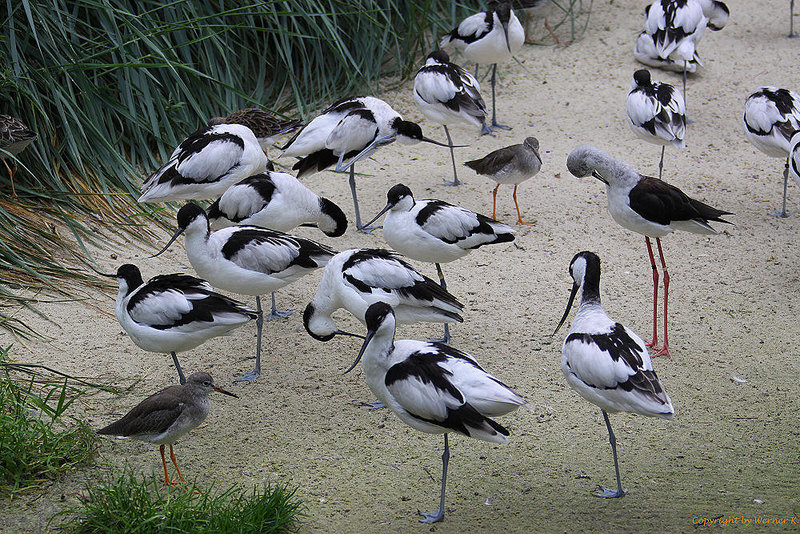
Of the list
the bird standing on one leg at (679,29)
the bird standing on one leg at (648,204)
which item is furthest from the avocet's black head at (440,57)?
the bird standing on one leg at (648,204)

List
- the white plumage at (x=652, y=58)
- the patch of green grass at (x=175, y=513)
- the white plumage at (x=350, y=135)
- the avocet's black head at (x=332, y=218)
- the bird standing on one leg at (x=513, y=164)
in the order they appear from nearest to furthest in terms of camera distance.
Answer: the patch of green grass at (x=175, y=513)
the avocet's black head at (x=332, y=218)
the bird standing on one leg at (x=513, y=164)
the white plumage at (x=350, y=135)
the white plumage at (x=652, y=58)

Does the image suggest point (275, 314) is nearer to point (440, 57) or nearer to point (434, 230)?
point (434, 230)

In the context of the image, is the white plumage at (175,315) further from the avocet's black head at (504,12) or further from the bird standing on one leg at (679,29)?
the bird standing on one leg at (679,29)

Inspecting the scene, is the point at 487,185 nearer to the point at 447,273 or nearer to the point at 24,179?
the point at 447,273

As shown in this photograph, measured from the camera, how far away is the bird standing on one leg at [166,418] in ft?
15.0

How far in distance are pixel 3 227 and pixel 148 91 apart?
79.9 inches

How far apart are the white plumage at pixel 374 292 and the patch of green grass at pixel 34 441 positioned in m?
1.54

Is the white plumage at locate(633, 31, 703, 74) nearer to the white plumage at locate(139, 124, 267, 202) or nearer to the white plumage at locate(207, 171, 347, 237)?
the white plumage at locate(207, 171, 347, 237)

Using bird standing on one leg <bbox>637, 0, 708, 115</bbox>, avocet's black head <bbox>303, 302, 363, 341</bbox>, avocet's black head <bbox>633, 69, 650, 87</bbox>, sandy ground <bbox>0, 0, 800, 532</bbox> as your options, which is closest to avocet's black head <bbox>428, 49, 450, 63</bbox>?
sandy ground <bbox>0, 0, 800, 532</bbox>

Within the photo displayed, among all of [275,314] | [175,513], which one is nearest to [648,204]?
[275,314]

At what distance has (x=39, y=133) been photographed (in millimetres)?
7539

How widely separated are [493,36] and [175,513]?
22.2ft

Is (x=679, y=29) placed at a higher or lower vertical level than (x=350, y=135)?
lower

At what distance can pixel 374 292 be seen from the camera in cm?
556
